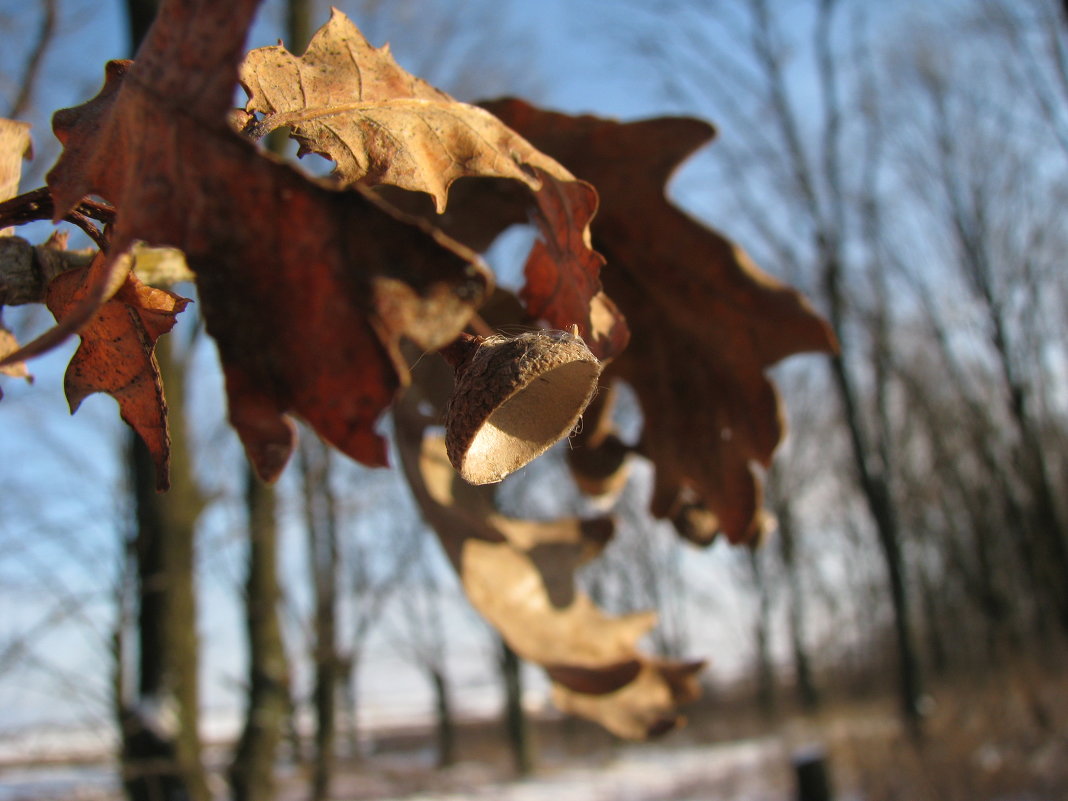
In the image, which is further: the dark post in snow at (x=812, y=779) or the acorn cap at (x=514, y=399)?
the dark post in snow at (x=812, y=779)

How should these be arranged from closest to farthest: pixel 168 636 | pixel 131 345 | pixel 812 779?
1. pixel 131 345
2. pixel 168 636
3. pixel 812 779

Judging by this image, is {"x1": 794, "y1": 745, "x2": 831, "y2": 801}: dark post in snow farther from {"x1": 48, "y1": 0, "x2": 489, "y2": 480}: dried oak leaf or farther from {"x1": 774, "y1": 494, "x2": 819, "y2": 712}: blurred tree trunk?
{"x1": 774, "y1": 494, "x2": 819, "y2": 712}: blurred tree trunk

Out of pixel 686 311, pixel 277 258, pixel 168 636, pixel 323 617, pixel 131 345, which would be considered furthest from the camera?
pixel 323 617

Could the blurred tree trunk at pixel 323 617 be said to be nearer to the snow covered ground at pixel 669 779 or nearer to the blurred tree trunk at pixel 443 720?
the snow covered ground at pixel 669 779

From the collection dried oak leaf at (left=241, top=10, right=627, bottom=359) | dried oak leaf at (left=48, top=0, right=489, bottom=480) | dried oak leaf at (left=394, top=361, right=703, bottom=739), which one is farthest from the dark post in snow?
dried oak leaf at (left=48, top=0, right=489, bottom=480)

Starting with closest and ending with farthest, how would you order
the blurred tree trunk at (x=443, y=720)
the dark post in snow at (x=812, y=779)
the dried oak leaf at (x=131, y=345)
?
the dried oak leaf at (x=131, y=345), the dark post in snow at (x=812, y=779), the blurred tree trunk at (x=443, y=720)

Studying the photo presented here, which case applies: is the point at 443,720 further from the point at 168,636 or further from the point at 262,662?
the point at 168,636

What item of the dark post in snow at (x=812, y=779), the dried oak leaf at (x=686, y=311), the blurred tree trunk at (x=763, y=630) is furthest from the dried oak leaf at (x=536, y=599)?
the blurred tree trunk at (x=763, y=630)

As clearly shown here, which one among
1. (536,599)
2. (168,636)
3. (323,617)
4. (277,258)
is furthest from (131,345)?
(323,617)
